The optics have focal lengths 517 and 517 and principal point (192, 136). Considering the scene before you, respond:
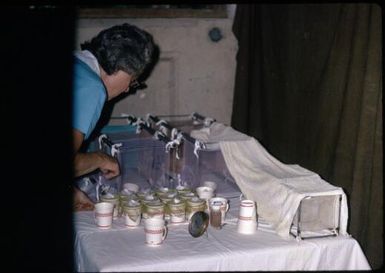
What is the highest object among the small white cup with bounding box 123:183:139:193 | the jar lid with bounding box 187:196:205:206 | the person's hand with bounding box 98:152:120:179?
the person's hand with bounding box 98:152:120:179

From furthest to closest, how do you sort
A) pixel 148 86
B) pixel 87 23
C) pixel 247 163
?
pixel 148 86 → pixel 87 23 → pixel 247 163

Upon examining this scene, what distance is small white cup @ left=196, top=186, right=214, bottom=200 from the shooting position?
2482mm

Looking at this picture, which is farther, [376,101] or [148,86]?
[148,86]

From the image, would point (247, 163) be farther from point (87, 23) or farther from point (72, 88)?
point (87, 23)

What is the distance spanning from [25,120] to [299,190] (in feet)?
3.92

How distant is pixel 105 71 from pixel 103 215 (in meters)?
Result: 0.73

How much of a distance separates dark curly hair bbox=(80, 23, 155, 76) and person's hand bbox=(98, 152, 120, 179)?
1.34ft

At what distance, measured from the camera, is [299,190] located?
7.03 ft

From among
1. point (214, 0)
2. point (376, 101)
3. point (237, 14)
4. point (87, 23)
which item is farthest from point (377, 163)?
point (87, 23)

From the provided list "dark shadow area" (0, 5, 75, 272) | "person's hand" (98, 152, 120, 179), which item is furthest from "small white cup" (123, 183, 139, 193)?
"dark shadow area" (0, 5, 75, 272)

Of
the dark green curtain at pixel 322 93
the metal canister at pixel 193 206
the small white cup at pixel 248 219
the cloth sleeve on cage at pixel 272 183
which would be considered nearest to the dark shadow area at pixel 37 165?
the metal canister at pixel 193 206

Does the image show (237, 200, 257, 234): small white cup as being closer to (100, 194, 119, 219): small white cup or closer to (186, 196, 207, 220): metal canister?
(186, 196, 207, 220): metal canister

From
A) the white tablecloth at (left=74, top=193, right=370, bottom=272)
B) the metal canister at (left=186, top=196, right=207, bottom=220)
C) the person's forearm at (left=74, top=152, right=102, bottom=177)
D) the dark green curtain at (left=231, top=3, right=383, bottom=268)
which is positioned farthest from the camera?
the dark green curtain at (left=231, top=3, right=383, bottom=268)

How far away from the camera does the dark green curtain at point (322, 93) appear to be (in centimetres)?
302
